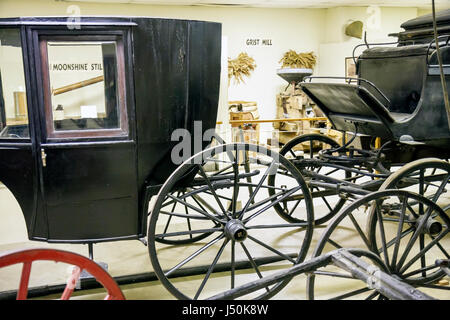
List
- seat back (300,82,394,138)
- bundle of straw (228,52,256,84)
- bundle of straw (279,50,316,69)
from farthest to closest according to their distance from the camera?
bundle of straw (279,50,316,69), bundle of straw (228,52,256,84), seat back (300,82,394,138)

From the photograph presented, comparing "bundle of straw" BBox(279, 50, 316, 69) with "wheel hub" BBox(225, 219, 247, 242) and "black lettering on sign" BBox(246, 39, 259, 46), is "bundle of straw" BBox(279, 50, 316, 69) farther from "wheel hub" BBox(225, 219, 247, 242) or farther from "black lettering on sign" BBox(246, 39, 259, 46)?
"wheel hub" BBox(225, 219, 247, 242)

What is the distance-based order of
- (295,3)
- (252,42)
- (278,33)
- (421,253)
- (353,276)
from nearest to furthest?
(353,276) < (421,253) < (295,3) < (252,42) < (278,33)

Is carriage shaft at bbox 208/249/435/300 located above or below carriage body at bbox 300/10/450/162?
below

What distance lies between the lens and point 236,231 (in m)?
2.54

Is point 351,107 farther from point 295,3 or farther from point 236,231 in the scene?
point 295,3

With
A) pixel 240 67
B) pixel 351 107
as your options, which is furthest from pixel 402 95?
pixel 240 67

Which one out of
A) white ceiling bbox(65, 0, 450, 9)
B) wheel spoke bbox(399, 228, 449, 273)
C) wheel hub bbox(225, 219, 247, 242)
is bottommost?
wheel spoke bbox(399, 228, 449, 273)

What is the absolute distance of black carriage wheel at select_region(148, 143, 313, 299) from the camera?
2.49 m

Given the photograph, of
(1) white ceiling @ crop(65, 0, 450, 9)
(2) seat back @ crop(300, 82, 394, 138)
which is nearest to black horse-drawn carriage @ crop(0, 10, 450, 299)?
(2) seat back @ crop(300, 82, 394, 138)

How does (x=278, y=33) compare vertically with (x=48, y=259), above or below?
above

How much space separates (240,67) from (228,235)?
6429mm

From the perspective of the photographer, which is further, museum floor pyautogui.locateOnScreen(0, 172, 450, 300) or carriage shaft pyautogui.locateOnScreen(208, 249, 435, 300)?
museum floor pyautogui.locateOnScreen(0, 172, 450, 300)

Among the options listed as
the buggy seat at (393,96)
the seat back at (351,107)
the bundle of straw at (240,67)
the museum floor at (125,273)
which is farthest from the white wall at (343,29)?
the museum floor at (125,273)
